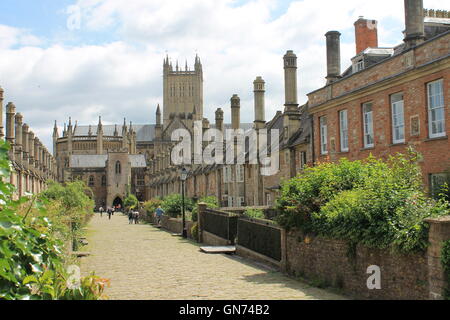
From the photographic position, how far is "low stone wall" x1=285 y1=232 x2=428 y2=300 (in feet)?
32.8

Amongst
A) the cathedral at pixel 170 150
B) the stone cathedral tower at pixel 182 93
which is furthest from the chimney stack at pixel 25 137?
the stone cathedral tower at pixel 182 93

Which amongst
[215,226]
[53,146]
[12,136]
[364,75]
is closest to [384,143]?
[364,75]

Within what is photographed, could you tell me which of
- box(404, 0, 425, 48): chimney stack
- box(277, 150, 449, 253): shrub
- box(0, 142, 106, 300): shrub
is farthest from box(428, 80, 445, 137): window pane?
box(0, 142, 106, 300): shrub

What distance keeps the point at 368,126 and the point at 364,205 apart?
10270mm

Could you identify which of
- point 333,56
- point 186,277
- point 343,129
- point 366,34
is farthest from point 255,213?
point 366,34

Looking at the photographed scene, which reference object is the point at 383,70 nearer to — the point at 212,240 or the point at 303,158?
the point at 303,158

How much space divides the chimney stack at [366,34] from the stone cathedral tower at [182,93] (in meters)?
123

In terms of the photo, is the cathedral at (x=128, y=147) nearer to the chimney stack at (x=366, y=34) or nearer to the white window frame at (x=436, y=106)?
the chimney stack at (x=366, y=34)

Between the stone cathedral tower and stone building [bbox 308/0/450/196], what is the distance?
127667mm

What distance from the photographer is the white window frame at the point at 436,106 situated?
17.3 meters

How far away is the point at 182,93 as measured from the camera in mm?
155000
